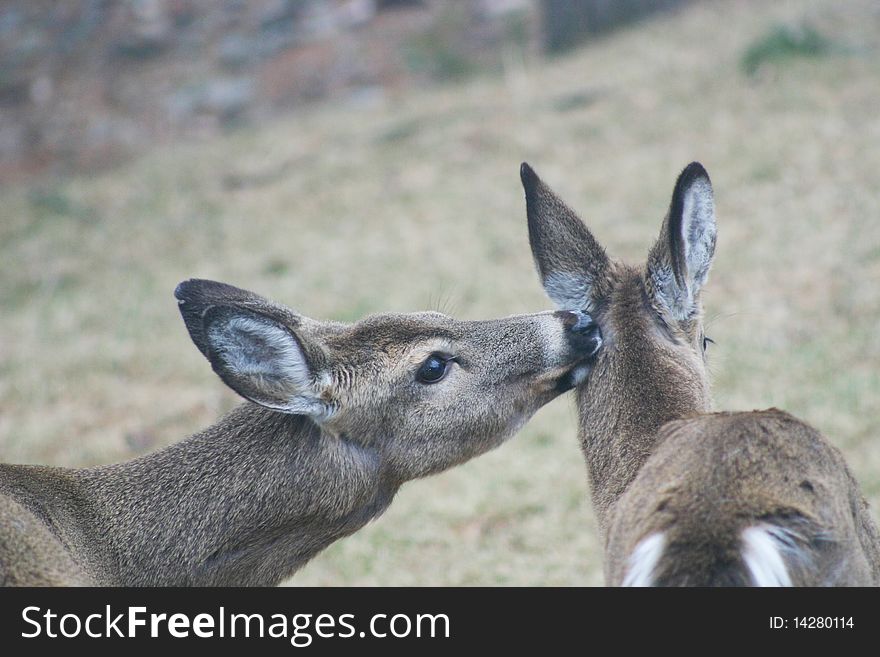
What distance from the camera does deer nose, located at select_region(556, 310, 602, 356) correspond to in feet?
13.7

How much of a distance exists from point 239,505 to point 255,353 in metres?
0.55

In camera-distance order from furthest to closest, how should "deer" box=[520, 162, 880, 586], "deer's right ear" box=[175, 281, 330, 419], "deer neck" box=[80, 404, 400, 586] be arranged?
"deer neck" box=[80, 404, 400, 586] < "deer's right ear" box=[175, 281, 330, 419] < "deer" box=[520, 162, 880, 586]

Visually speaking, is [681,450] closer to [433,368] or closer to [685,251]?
[685,251]

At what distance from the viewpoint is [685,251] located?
4090 mm

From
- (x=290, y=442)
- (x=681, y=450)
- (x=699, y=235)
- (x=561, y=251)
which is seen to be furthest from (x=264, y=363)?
(x=699, y=235)

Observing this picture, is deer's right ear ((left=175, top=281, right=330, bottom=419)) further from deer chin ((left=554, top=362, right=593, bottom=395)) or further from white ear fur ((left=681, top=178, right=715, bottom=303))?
white ear fur ((left=681, top=178, right=715, bottom=303))

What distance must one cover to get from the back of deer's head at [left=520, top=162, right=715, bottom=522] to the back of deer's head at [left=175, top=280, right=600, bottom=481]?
0.49 ft

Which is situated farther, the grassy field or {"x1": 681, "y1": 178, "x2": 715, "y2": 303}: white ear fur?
the grassy field

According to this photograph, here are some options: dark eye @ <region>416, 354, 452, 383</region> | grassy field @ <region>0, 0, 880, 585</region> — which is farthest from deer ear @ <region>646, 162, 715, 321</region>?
grassy field @ <region>0, 0, 880, 585</region>

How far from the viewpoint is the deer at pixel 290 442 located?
4.01 metres

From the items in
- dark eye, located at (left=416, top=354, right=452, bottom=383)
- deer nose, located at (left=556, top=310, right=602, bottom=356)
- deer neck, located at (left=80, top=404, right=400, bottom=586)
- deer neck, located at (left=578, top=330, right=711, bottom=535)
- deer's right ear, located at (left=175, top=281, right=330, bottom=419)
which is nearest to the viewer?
deer neck, located at (left=578, top=330, right=711, bottom=535)

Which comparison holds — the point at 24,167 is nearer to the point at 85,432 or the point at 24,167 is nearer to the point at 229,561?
the point at 85,432

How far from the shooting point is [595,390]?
161 inches

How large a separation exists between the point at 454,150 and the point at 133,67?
15.9 ft
